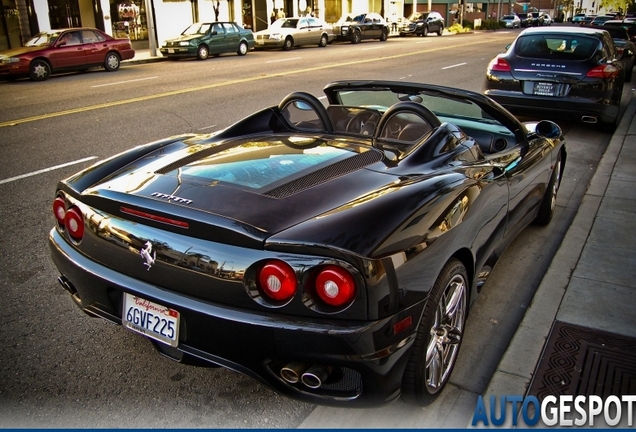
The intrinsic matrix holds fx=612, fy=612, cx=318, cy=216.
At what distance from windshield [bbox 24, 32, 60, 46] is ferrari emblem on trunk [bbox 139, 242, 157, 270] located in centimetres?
1708

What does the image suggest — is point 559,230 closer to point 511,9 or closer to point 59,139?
point 59,139

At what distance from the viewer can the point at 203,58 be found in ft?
76.1

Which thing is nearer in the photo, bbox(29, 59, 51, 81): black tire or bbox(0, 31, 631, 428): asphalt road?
bbox(0, 31, 631, 428): asphalt road

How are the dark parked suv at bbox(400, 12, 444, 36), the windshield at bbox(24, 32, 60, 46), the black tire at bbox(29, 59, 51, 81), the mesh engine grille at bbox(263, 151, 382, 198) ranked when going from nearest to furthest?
1. the mesh engine grille at bbox(263, 151, 382, 198)
2. the black tire at bbox(29, 59, 51, 81)
3. the windshield at bbox(24, 32, 60, 46)
4. the dark parked suv at bbox(400, 12, 444, 36)

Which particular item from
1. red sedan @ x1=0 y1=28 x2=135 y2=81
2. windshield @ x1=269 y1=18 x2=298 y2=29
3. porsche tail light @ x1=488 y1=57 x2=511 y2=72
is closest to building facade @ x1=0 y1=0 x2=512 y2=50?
windshield @ x1=269 y1=18 x2=298 y2=29

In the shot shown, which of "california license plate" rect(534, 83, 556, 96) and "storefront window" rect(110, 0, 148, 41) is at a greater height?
"storefront window" rect(110, 0, 148, 41)

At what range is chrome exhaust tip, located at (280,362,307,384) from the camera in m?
2.46

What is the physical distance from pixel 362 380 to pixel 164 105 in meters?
10.3

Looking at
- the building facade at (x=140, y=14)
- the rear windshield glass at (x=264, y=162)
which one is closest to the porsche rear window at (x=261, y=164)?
the rear windshield glass at (x=264, y=162)

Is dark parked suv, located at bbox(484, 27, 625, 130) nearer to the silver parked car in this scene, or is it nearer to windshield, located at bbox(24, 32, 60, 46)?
windshield, located at bbox(24, 32, 60, 46)

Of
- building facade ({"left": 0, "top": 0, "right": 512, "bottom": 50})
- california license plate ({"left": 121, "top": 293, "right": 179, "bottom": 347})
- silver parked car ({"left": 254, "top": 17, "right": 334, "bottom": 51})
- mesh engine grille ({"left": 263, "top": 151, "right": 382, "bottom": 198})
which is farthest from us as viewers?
silver parked car ({"left": 254, "top": 17, "right": 334, "bottom": 51})

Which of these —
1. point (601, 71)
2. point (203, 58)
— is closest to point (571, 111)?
point (601, 71)

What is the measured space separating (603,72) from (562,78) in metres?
0.59

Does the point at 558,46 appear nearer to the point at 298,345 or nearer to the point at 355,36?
the point at 298,345
